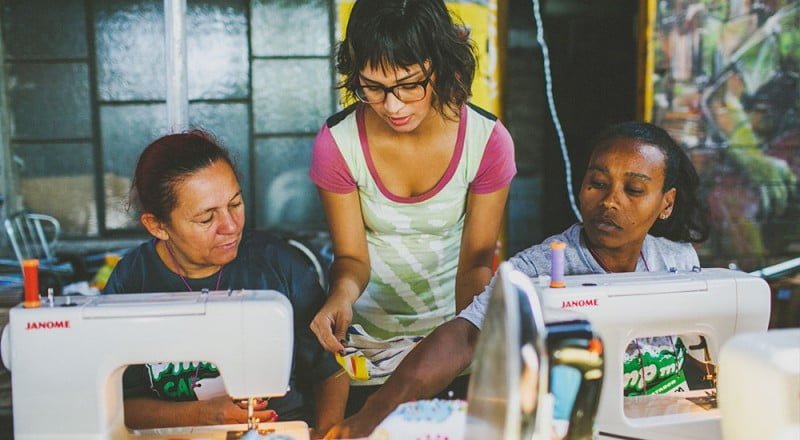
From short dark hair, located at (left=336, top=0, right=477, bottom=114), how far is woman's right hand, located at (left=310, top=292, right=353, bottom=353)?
1.85 feet

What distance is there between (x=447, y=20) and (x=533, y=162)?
468cm

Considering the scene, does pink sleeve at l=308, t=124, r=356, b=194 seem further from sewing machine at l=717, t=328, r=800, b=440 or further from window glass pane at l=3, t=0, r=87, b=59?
window glass pane at l=3, t=0, r=87, b=59

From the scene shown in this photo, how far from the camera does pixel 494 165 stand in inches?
89.4

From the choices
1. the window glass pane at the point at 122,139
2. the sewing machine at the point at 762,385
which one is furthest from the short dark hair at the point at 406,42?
the window glass pane at the point at 122,139

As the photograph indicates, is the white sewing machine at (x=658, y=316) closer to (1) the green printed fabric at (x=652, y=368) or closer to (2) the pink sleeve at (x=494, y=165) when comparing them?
(1) the green printed fabric at (x=652, y=368)

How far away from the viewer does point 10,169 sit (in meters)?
5.30

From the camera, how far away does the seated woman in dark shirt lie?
1906 mm

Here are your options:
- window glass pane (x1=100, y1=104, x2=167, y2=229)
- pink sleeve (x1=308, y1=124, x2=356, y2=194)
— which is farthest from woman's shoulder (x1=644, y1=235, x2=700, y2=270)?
window glass pane (x1=100, y1=104, x2=167, y2=229)

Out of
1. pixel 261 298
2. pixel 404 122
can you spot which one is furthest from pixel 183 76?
pixel 261 298

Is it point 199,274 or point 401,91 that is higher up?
point 401,91

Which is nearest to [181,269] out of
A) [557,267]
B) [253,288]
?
[253,288]

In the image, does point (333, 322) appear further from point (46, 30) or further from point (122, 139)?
point (46, 30)

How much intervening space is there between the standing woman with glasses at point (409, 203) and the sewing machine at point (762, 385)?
0.85 m

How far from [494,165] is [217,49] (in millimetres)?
3438
